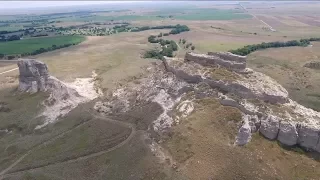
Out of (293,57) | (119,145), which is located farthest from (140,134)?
(293,57)

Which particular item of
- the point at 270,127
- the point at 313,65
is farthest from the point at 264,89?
the point at 313,65

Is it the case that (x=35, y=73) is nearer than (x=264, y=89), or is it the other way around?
(x=264, y=89)

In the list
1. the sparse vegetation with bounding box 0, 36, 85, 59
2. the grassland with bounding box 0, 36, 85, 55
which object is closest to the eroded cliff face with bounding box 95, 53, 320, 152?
the sparse vegetation with bounding box 0, 36, 85, 59

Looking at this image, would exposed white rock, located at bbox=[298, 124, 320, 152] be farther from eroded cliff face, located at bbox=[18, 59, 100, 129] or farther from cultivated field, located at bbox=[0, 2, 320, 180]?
eroded cliff face, located at bbox=[18, 59, 100, 129]

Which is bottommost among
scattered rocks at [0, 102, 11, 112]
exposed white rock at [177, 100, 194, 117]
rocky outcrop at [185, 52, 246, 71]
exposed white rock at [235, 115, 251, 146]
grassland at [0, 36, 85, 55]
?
grassland at [0, 36, 85, 55]

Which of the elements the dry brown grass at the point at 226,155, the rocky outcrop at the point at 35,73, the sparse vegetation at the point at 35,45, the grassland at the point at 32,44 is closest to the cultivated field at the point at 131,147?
the dry brown grass at the point at 226,155

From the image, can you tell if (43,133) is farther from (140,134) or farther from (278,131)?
(278,131)

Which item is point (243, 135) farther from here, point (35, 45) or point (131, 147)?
point (35, 45)
